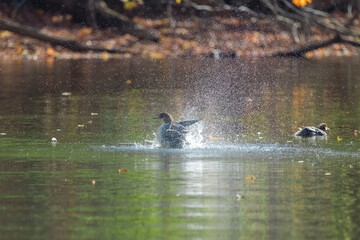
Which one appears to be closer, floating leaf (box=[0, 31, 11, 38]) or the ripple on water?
the ripple on water

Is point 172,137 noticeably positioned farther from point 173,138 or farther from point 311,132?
point 311,132

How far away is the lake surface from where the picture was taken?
8.02m

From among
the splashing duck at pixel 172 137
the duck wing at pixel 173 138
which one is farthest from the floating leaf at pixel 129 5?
the duck wing at pixel 173 138

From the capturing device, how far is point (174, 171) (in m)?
10.6

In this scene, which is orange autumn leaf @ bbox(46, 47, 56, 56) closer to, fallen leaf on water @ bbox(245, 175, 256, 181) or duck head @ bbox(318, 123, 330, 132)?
duck head @ bbox(318, 123, 330, 132)

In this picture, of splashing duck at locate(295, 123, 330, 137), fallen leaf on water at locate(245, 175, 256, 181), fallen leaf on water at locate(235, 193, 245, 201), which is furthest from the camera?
splashing duck at locate(295, 123, 330, 137)

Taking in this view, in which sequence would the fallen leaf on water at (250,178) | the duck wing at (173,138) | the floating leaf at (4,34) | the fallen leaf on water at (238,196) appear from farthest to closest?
the floating leaf at (4,34), the duck wing at (173,138), the fallen leaf on water at (250,178), the fallen leaf on water at (238,196)

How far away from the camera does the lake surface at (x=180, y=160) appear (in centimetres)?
802

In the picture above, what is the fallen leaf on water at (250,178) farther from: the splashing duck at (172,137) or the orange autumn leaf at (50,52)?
the orange autumn leaf at (50,52)

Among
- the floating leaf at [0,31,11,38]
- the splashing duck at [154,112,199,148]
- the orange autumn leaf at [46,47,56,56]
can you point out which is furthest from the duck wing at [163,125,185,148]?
the floating leaf at [0,31,11,38]

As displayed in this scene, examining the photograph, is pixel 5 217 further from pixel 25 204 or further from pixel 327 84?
pixel 327 84

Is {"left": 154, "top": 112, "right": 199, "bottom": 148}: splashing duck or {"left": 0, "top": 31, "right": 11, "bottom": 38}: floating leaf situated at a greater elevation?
{"left": 0, "top": 31, "right": 11, "bottom": 38}: floating leaf

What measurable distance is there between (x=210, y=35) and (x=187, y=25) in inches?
65.5

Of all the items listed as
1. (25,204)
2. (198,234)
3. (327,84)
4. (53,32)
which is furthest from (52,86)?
(198,234)
